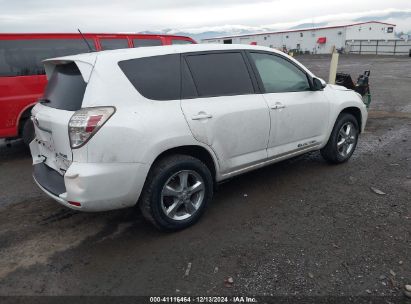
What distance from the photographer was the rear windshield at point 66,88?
3.18 metres

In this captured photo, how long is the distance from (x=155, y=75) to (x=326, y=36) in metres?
53.8

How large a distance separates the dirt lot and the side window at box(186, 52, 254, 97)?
52.3 inches

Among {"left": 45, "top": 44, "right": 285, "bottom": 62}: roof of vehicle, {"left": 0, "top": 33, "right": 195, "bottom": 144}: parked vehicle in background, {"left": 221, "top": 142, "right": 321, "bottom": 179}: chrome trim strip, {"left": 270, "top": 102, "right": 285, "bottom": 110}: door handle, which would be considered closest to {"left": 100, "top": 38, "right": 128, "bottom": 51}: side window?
{"left": 0, "top": 33, "right": 195, "bottom": 144}: parked vehicle in background

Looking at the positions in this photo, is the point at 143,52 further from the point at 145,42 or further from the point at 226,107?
the point at 145,42

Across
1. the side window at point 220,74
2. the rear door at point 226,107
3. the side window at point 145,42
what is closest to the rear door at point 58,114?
the rear door at point 226,107

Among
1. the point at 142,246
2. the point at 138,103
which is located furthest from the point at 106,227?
the point at 138,103

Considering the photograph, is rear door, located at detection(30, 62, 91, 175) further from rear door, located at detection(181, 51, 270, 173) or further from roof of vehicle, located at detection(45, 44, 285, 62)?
rear door, located at detection(181, 51, 270, 173)

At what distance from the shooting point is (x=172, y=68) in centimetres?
349

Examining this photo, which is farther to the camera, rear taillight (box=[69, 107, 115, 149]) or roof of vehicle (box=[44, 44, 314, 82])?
roof of vehicle (box=[44, 44, 314, 82])

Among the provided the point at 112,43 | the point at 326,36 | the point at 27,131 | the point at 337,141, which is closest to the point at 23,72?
the point at 27,131

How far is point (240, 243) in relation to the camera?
3.35 meters

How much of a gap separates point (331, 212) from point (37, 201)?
3484 mm

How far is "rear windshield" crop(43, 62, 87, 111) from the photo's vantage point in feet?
10.4

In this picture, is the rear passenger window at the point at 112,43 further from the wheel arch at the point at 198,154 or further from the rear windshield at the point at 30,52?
the wheel arch at the point at 198,154
